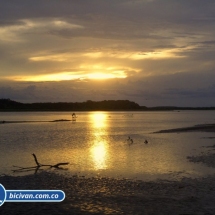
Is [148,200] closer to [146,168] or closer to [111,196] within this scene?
[111,196]

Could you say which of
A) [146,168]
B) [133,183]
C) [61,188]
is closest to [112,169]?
[146,168]

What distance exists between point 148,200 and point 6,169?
10047mm

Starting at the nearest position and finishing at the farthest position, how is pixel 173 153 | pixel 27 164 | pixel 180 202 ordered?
1. pixel 180 202
2. pixel 27 164
3. pixel 173 153

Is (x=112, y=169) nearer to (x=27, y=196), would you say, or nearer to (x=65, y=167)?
(x=65, y=167)

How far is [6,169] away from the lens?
20766mm

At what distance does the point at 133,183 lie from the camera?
55.5ft

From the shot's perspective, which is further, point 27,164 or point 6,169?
point 27,164

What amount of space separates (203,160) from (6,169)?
12.2 meters

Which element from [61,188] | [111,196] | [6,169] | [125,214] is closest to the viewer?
[125,214]

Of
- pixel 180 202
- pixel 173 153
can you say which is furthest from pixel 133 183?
pixel 173 153

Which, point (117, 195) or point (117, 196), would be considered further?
point (117, 195)

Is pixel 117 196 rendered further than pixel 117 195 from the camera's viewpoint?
No

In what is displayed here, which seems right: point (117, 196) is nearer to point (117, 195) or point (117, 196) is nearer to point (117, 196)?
point (117, 196)

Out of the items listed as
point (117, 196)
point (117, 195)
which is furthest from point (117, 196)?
point (117, 195)
